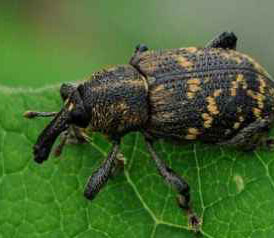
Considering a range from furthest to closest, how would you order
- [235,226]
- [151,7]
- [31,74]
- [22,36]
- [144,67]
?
[151,7] → [22,36] → [31,74] → [144,67] → [235,226]

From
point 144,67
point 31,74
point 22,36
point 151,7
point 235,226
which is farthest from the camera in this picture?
point 151,7

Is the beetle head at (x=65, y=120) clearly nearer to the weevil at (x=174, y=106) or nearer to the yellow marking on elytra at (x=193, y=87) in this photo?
the weevil at (x=174, y=106)

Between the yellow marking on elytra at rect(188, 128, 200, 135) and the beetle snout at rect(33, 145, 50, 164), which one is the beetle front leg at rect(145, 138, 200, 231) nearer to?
the yellow marking on elytra at rect(188, 128, 200, 135)

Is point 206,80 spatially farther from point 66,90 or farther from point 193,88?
point 66,90

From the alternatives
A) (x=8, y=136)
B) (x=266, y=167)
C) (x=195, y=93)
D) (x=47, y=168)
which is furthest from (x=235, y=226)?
(x=8, y=136)

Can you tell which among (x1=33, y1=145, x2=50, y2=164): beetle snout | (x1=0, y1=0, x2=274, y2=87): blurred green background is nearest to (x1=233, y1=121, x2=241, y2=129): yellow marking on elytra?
(x1=33, y1=145, x2=50, y2=164): beetle snout

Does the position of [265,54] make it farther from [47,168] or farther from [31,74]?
[47,168]

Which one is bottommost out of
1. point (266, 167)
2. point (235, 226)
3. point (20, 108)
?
point (235, 226)
